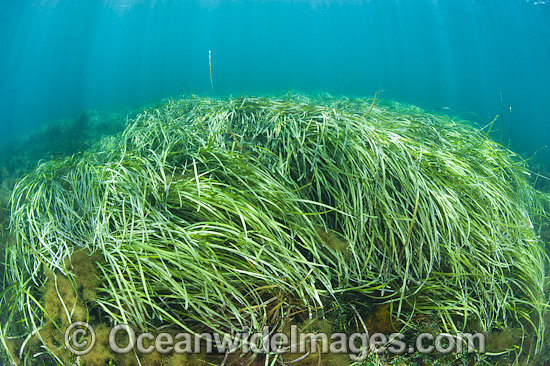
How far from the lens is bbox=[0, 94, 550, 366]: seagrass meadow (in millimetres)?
922

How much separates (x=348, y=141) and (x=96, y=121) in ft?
23.7

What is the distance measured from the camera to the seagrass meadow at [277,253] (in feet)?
3.03

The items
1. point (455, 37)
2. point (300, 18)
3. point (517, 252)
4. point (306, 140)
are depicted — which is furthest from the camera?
point (300, 18)

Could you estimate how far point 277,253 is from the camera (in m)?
0.97

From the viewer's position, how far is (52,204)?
1310mm

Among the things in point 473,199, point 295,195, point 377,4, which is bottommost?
point 473,199

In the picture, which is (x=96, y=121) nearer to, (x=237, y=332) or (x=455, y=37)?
(x=237, y=332)

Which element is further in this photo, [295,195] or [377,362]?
[295,195]

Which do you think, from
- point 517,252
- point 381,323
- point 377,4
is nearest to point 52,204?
→ point 381,323

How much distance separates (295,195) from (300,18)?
61.3 m

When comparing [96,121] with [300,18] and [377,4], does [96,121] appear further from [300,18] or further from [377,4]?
[300,18]

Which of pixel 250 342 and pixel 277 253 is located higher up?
pixel 277 253

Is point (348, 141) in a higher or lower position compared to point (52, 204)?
higher

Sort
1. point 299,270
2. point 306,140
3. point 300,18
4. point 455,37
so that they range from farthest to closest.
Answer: point 300,18
point 455,37
point 306,140
point 299,270
